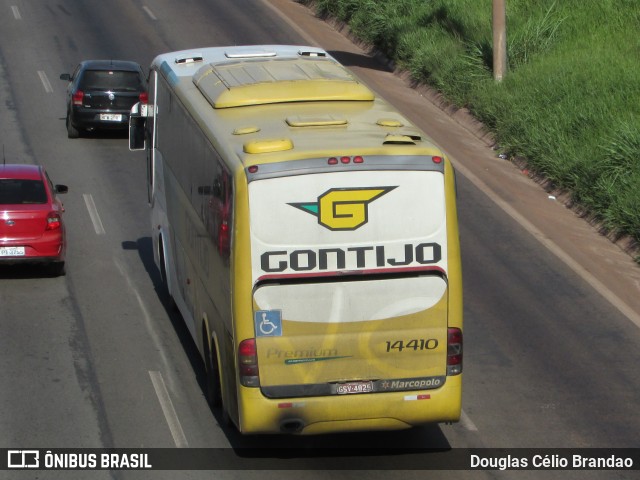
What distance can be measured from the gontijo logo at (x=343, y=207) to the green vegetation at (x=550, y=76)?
10.8 meters

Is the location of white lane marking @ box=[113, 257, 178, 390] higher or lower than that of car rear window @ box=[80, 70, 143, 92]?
higher

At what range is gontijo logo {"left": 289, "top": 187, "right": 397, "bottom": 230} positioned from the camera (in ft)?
39.0

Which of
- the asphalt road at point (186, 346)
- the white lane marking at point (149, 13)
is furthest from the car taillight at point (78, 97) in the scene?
the white lane marking at point (149, 13)

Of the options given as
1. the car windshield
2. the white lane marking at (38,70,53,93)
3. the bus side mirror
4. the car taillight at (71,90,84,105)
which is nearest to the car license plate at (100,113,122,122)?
the car taillight at (71,90,84,105)

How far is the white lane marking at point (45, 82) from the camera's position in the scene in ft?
107

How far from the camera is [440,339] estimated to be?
1227cm

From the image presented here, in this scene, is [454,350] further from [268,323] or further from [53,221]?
[53,221]

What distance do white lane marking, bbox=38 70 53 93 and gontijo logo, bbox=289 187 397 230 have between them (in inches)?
864

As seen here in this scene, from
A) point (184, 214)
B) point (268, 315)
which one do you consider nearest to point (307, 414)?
point (268, 315)

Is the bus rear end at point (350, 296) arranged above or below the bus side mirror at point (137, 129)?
above

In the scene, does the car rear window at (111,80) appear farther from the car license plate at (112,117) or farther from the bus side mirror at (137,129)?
the bus side mirror at (137,129)

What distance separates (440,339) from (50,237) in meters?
8.49

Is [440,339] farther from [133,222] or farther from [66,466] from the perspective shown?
[133,222]

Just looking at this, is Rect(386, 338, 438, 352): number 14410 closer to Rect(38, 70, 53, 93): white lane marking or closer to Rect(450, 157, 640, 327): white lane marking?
Rect(450, 157, 640, 327): white lane marking
